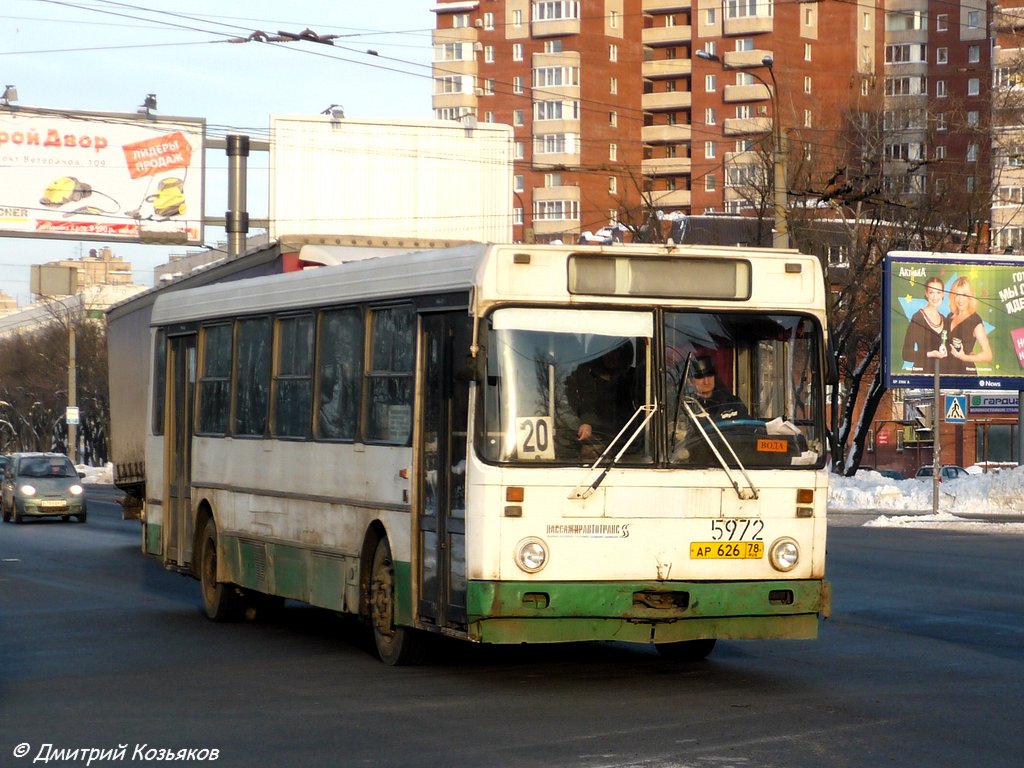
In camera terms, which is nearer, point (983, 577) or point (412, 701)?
point (412, 701)

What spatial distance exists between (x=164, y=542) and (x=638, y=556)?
288 inches

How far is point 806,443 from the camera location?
11.0 meters

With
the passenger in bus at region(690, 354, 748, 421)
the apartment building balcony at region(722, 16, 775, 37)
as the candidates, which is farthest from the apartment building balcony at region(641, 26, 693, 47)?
the passenger in bus at region(690, 354, 748, 421)

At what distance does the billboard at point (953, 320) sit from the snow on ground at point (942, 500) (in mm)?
2751

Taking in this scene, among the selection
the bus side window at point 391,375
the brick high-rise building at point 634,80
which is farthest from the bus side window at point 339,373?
the brick high-rise building at point 634,80

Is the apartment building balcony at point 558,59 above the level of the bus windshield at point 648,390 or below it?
above

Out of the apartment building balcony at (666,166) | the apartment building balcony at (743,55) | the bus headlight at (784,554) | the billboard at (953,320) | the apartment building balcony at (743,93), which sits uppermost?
the apartment building balcony at (743,55)

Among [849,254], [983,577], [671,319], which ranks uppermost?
[849,254]

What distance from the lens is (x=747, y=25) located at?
369ft

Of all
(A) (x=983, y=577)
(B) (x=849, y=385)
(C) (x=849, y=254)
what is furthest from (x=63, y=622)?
(B) (x=849, y=385)

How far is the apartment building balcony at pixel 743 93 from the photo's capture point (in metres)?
112

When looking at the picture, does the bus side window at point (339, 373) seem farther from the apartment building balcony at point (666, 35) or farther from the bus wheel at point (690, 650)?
the apartment building balcony at point (666, 35)

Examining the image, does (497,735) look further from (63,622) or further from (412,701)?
(63,622)

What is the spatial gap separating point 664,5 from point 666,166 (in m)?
10.8
